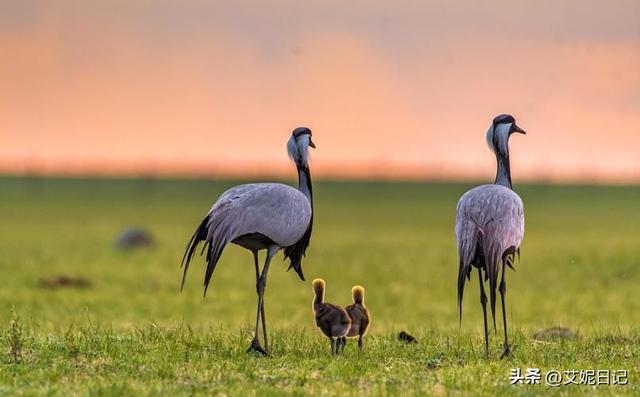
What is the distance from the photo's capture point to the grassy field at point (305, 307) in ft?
38.3

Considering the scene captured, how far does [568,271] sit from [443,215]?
168ft

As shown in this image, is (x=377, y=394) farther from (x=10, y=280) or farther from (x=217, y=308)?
(x=10, y=280)

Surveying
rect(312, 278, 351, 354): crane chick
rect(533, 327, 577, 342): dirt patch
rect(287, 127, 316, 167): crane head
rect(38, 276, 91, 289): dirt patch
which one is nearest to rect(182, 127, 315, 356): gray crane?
rect(287, 127, 316, 167): crane head

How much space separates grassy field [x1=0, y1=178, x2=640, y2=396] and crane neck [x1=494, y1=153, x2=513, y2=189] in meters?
2.37

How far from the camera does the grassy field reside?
11688mm

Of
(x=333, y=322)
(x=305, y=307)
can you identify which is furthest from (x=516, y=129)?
(x=305, y=307)

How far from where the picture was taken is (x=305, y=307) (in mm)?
32031

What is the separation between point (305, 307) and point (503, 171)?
59.9ft

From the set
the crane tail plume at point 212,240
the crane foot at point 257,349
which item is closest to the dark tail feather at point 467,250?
the crane foot at point 257,349

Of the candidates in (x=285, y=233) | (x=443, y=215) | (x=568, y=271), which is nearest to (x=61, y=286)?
(x=568, y=271)

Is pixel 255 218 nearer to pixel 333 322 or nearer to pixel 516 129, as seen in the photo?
pixel 333 322

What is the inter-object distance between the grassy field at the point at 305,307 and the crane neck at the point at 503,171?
2.37 metres

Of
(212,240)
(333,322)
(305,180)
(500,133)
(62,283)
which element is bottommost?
(333,322)

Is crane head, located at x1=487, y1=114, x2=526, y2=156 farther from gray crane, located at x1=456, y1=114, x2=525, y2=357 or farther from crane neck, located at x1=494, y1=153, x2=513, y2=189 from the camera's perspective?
gray crane, located at x1=456, y1=114, x2=525, y2=357
